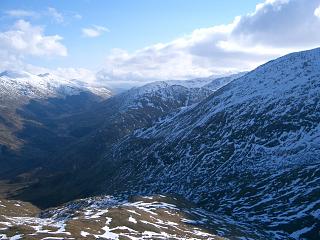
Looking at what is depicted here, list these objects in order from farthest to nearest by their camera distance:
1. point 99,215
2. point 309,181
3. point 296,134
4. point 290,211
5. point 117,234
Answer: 1. point 296,134
2. point 309,181
3. point 290,211
4. point 99,215
5. point 117,234

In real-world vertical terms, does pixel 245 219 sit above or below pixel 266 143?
below

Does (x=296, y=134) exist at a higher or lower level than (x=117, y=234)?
higher

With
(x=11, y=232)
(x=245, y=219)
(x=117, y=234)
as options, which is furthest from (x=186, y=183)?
(x=11, y=232)

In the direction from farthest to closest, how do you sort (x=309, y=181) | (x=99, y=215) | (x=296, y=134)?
(x=296, y=134) < (x=309, y=181) < (x=99, y=215)

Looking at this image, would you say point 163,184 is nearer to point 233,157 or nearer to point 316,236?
point 233,157

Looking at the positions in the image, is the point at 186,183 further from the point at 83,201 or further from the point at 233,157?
the point at 83,201

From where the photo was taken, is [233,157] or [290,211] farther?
[233,157]

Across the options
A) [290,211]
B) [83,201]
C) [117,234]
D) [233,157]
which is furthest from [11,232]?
[233,157]

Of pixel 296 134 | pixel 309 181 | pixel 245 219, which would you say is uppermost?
pixel 296 134

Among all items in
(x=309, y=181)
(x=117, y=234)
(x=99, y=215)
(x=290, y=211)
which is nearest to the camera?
(x=117, y=234)
